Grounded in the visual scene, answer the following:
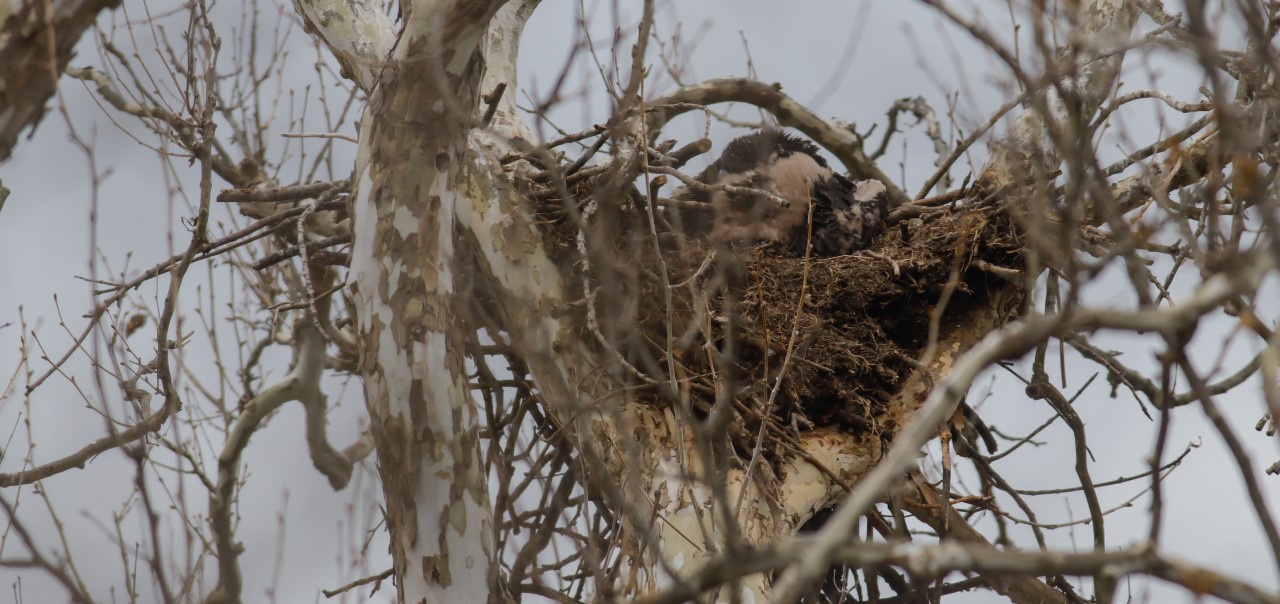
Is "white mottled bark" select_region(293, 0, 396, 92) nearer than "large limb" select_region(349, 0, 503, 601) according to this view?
No

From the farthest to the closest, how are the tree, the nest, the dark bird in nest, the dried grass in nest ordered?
the dark bird in nest < the dried grass in nest < the nest < the tree

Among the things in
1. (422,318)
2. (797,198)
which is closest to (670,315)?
(422,318)

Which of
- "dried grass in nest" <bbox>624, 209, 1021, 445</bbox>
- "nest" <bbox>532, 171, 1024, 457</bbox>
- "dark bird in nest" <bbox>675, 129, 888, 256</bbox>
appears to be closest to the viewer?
"nest" <bbox>532, 171, 1024, 457</bbox>

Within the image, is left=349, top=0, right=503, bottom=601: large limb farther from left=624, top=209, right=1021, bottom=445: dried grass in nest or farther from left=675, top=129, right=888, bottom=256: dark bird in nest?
left=675, top=129, right=888, bottom=256: dark bird in nest

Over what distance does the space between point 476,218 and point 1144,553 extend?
10.3 feet

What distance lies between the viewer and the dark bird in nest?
5.42m

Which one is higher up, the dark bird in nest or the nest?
the dark bird in nest

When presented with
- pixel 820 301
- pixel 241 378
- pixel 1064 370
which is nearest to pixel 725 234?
pixel 820 301

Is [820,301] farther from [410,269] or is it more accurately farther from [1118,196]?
[410,269]

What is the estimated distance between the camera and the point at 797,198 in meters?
5.69

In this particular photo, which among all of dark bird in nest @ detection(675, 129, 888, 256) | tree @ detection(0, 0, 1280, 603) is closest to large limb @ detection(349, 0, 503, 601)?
tree @ detection(0, 0, 1280, 603)

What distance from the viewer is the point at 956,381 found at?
189cm

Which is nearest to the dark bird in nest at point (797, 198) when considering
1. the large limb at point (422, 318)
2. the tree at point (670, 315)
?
the tree at point (670, 315)

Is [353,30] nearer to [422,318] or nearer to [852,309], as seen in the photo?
[422,318]
